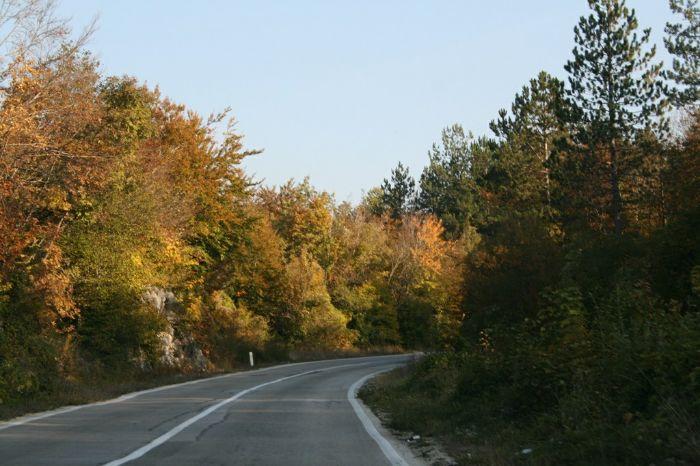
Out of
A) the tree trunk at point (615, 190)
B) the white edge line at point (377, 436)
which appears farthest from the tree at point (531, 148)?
the white edge line at point (377, 436)

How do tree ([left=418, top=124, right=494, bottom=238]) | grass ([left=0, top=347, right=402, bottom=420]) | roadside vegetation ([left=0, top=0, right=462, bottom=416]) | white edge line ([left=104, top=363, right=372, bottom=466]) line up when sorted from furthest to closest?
tree ([left=418, top=124, right=494, bottom=238]), roadside vegetation ([left=0, top=0, right=462, bottom=416]), grass ([left=0, top=347, right=402, bottom=420]), white edge line ([left=104, top=363, right=372, bottom=466])

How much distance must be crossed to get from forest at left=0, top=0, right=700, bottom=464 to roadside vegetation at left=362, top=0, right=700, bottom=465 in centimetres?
6

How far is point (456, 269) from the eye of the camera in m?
41.7

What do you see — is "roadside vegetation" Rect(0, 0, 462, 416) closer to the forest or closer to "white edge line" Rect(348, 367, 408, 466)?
the forest

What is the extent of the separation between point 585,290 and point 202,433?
61.3 feet

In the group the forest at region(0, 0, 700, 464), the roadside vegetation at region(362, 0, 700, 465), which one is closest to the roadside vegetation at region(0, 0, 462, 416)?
the forest at region(0, 0, 700, 464)

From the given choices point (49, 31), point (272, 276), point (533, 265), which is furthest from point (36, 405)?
point (272, 276)

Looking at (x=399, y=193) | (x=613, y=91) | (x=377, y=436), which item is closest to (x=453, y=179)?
(x=399, y=193)

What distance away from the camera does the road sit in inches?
391

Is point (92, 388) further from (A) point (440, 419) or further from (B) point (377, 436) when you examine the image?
(B) point (377, 436)

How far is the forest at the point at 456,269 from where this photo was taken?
36.2 feet

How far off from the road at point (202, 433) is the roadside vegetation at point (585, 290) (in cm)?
143

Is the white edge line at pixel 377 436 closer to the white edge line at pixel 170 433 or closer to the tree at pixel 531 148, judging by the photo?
the white edge line at pixel 170 433

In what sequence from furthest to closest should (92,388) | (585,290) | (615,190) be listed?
1. (615,190)
2. (585,290)
3. (92,388)
